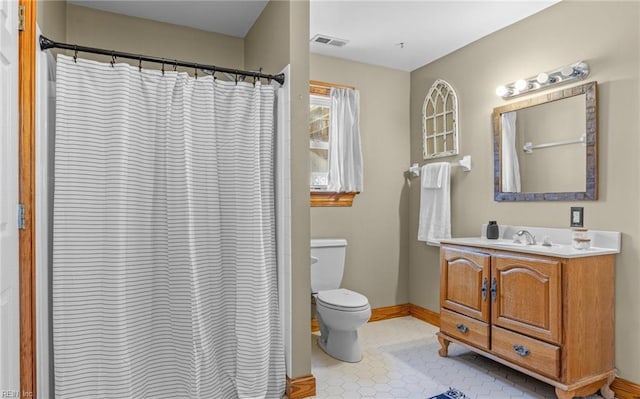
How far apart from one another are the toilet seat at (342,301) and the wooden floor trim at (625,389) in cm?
145

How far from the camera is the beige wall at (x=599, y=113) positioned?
6.97 feet

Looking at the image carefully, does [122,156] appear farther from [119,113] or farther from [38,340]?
[38,340]

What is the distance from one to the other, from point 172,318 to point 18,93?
46.4 inches

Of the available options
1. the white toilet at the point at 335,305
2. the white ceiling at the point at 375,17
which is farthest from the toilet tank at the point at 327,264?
the white ceiling at the point at 375,17

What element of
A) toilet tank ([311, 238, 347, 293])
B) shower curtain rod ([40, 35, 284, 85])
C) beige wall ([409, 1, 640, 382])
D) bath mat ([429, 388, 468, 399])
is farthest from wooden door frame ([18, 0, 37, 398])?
beige wall ([409, 1, 640, 382])

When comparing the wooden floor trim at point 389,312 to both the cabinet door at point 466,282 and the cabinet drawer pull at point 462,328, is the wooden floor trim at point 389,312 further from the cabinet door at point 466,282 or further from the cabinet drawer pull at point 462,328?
the cabinet drawer pull at point 462,328

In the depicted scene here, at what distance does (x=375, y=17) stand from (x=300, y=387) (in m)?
2.44

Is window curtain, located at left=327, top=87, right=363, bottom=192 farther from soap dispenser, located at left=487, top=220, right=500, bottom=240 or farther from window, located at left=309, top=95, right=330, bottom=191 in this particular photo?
soap dispenser, located at left=487, top=220, right=500, bottom=240

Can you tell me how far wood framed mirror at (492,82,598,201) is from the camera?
91.3 inches

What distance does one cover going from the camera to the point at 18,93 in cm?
142

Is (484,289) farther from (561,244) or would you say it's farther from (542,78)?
(542,78)

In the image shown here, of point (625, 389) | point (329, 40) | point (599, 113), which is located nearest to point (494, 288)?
point (625, 389)

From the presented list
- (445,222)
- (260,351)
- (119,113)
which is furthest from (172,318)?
(445,222)

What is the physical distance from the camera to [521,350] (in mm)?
2195
